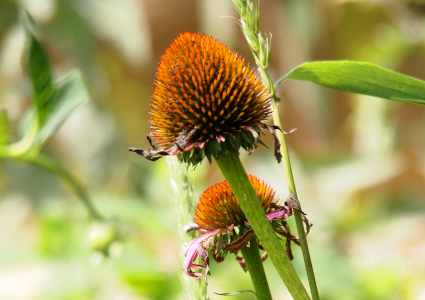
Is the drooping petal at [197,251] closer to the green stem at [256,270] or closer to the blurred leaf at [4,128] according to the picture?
the green stem at [256,270]

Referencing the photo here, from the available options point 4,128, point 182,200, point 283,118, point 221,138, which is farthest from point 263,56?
point 283,118

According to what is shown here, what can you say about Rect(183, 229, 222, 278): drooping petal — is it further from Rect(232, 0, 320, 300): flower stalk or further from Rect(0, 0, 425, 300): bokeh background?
Rect(0, 0, 425, 300): bokeh background

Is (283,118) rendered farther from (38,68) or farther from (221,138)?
(221,138)

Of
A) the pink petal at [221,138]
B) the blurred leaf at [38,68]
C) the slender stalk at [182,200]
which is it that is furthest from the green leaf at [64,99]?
the pink petal at [221,138]

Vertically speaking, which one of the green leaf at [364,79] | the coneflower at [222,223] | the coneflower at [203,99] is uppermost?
the green leaf at [364,79]

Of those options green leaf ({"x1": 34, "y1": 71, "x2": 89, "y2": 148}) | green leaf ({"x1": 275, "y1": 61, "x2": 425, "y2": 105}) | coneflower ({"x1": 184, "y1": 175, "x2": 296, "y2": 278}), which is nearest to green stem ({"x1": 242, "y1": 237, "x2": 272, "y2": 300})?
coneflower ({"x1": 184, "y1": 175, "x2": 296, "y2": 278})

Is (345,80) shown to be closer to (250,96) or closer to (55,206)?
(250,96)

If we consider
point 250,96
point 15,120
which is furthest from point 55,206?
point 15,120
